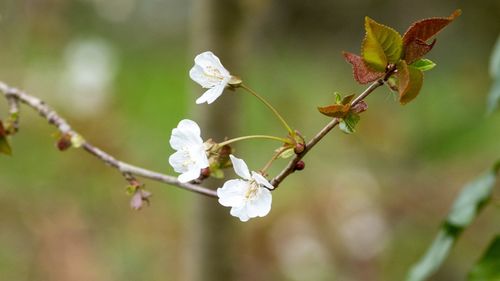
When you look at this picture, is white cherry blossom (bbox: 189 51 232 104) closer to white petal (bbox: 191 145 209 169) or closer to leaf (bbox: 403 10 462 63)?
white petal (bbox: 191 145 209 169)

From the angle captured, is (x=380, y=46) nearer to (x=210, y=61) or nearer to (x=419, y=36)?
(x=419, y=36)

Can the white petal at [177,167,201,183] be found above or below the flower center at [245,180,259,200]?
above

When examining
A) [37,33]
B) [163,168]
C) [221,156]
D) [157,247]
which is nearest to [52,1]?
[37,33]

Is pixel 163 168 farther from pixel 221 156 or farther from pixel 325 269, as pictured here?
pixel 221 156

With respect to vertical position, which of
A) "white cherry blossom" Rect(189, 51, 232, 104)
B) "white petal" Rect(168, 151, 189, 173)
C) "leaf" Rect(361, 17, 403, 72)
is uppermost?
"white cherry blossom" Rect(189, 51, 232, 104)

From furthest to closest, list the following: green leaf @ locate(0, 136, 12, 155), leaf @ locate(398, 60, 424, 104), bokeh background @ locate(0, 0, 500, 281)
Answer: bokeh background @ locate(0, 0, 500, 281), green leaf @ locate(0, 136, 12, 155), leaf @ locate(398, 60, 424, 104)

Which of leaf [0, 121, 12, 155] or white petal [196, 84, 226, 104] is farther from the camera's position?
leaf [0, 121, 12, 155]

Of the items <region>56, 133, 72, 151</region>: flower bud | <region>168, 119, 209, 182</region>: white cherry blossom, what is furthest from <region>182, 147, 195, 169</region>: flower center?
<region>56, 133, 72, 151</region>: flower bud

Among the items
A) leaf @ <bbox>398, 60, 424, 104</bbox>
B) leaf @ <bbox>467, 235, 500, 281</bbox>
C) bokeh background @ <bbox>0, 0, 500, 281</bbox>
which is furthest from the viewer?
bokeh background @ <bbox>0, 0, 500, 281</bbox>
